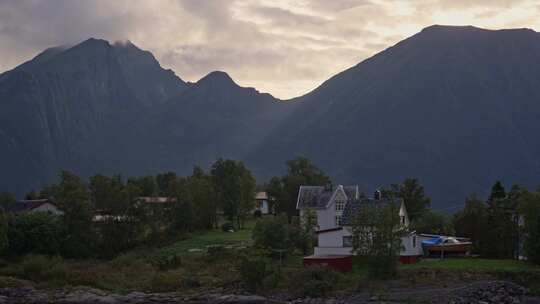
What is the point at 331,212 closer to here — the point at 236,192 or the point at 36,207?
the point at 236,192

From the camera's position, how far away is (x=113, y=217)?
7894 cm

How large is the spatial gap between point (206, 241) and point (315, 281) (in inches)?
1087

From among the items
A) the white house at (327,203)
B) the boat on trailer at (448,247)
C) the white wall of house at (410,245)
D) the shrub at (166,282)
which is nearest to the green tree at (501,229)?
the boat on trailer at (448,247)

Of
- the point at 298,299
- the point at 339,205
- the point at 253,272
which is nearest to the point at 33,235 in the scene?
the point at 253,272

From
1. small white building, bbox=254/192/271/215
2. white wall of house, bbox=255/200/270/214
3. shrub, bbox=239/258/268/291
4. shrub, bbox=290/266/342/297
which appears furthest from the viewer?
white wall of house, bbox=255/200/270/214

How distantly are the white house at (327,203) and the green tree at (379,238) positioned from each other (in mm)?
20198

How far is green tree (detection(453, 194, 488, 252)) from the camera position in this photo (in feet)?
208

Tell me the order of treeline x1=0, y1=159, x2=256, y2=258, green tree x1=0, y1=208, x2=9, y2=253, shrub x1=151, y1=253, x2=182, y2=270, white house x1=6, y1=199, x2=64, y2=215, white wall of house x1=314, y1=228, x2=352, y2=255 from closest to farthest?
white wall of house x1=314, y1=228, x2=352, y2=255, shrub x1=151, y1=253, x2=182, y2=270, green tree x1=0, y1=208, x2=9, y2=253, treeline x1=0, y1=159, x2=256, y2=258, white house x1=6, y1=199, x2=64, y2=215

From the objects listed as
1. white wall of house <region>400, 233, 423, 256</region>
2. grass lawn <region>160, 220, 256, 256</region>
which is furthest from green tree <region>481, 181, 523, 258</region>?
grass lawn <region>160, 220, 256, 256</region>

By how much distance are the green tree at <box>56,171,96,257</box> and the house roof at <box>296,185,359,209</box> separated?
23.4 m

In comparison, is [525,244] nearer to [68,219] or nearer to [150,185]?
[68,219]

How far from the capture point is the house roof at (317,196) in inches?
3252

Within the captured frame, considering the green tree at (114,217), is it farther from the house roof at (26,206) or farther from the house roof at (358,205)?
the house roof at (358,205)

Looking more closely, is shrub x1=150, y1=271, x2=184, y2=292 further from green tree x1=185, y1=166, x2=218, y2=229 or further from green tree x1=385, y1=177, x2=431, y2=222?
green tree x1=385, y1=177, x2=431, y2=222
